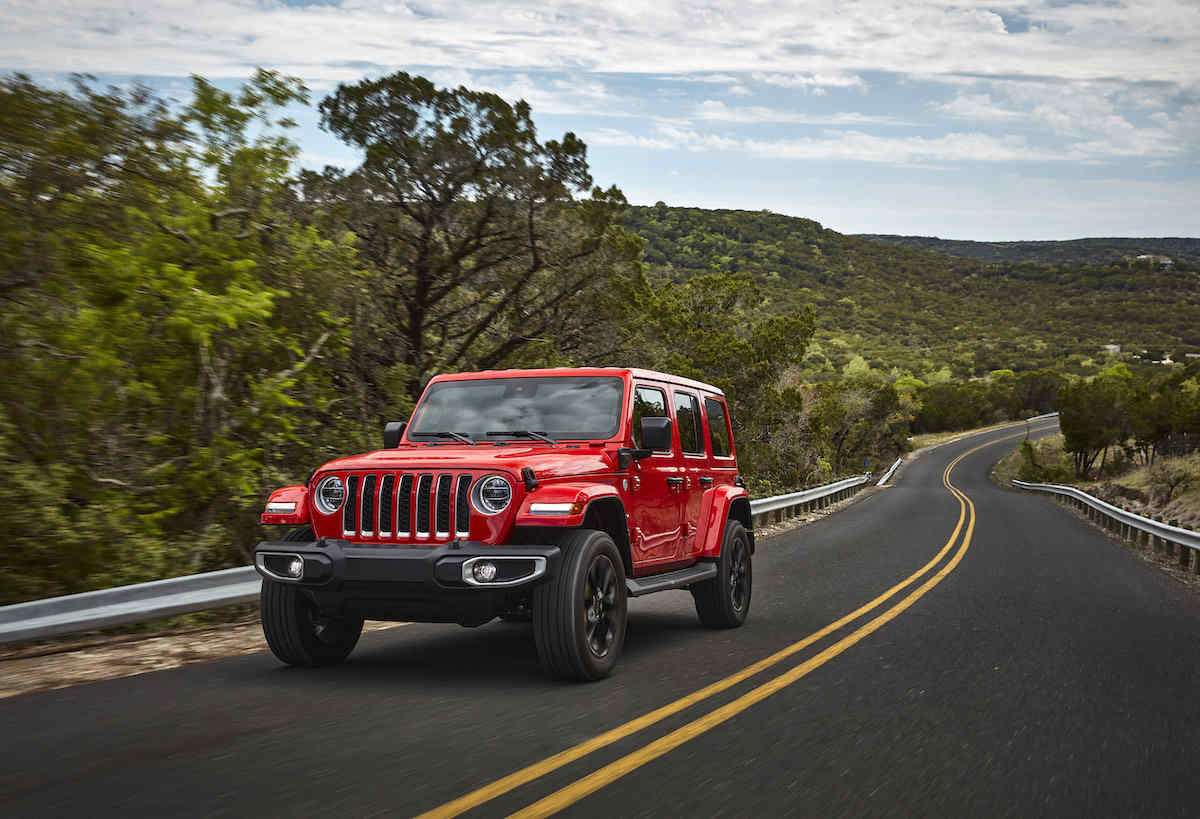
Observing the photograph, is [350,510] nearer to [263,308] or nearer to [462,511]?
[462,511]

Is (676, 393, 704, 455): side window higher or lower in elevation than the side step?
higher

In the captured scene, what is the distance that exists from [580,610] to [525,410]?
6.45ft

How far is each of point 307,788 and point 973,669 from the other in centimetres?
491

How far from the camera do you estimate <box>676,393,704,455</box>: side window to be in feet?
28.1

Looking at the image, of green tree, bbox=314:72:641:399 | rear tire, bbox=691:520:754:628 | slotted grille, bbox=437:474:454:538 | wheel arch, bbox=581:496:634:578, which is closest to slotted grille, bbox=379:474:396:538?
slotted grille, bbox=437:474:454:538

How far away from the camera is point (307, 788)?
4.05 meters

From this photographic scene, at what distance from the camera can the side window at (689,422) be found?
28.1ft

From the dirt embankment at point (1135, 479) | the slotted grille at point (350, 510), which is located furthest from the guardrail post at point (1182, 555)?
the slotted grille at point (350, 510)

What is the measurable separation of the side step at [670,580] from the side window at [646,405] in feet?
3.33

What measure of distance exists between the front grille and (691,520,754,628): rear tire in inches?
128

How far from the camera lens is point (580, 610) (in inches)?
234

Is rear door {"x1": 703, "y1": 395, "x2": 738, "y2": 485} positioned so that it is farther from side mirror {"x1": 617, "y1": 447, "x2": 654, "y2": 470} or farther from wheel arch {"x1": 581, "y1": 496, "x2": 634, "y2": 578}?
wheel arch {"x1": 581, "y1": 496, "x2": 634, "y2": 578}

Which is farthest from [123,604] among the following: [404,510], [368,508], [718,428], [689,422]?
[718,428]

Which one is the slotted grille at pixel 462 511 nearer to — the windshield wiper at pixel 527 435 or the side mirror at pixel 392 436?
the windshield wiper at pixel 527 435
